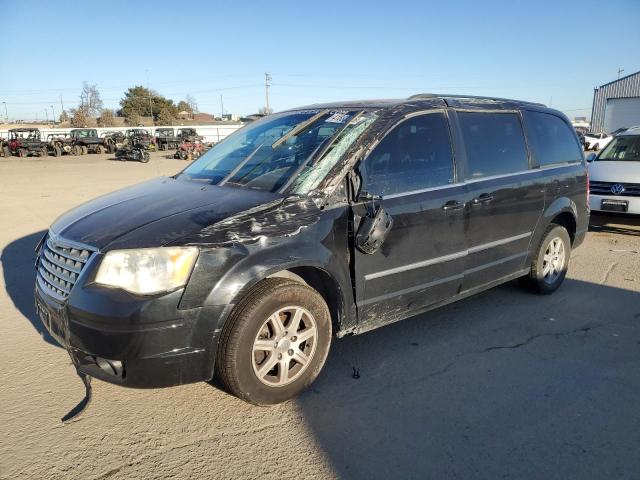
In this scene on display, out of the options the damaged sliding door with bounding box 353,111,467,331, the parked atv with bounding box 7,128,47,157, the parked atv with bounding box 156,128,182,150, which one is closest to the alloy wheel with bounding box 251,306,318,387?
the damaged sliding door with bounding box 353,111,467,331

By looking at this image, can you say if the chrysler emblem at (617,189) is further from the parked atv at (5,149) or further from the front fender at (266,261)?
the parked atv at (5,149)

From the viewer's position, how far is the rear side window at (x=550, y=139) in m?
4.64

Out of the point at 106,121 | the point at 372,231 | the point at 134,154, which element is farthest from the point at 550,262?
the point at 106,121

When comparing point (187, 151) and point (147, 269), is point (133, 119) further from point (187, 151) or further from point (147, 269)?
point (147, 269)

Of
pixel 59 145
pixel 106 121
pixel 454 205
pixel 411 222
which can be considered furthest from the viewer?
pixel 106 121

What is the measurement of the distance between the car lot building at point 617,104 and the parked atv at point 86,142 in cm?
4286

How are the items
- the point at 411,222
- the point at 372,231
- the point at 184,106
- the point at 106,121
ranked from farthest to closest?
the point at 184,106 → the point at 106,121 → the point at 411,222 → the point at 372,231

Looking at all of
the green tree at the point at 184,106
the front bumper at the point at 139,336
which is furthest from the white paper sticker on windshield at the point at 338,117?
the green tree at the point at 184,106

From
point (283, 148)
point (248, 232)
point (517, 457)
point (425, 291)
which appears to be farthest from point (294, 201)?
point (517, 457)

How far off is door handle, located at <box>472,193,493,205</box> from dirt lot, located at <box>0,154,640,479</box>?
1.10 m

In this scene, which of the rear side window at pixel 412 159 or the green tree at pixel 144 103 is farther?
the green tree at pixel 144 103

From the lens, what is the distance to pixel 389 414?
285cm

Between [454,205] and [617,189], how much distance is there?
535 cm

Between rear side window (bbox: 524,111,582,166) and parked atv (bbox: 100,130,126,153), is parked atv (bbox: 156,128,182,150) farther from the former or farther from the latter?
rear side window (bbox: 524,111,582,166)
